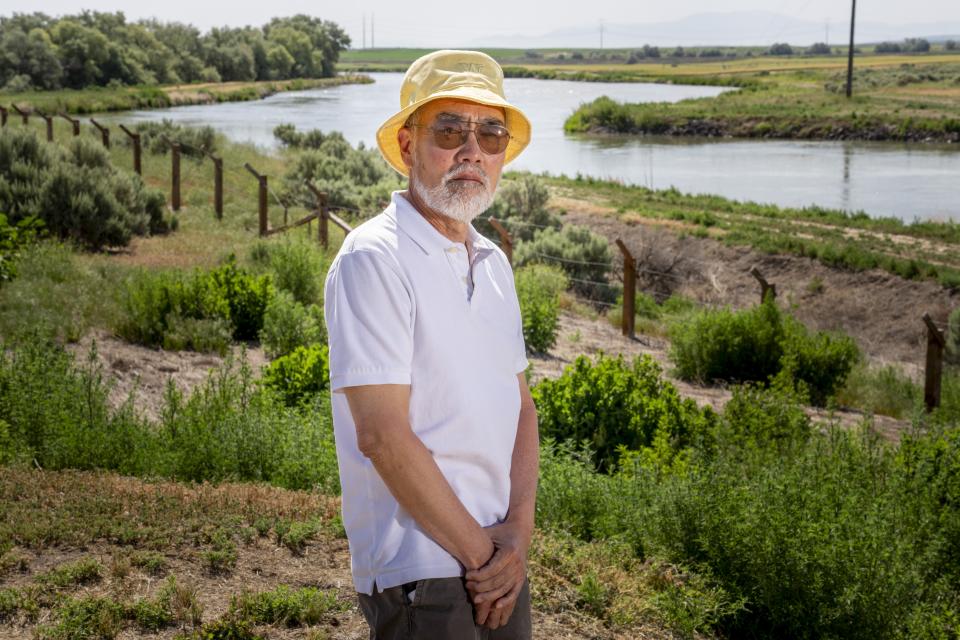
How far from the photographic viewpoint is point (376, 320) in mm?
2158

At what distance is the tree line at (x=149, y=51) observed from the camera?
74062mm

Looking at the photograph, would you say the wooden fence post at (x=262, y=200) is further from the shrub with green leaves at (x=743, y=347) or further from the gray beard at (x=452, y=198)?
the gray beard at (x=452, y=198)

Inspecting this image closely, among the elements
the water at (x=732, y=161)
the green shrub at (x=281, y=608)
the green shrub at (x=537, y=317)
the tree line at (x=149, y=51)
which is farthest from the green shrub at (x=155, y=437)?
the tree line at (x=149, y=51)

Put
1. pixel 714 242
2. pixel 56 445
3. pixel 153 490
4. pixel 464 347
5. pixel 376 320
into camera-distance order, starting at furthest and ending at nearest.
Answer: pixel 714 242 < pixel 56 445 < pixel 153 490 < pixel 464 347 < pixel 376 320

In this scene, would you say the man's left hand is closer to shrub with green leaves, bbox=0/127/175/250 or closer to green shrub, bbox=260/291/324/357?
green shrub, bbox=260/291/324/357

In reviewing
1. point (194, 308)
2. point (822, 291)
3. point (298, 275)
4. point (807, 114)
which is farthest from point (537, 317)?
point (807, 114)

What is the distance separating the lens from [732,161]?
4831cm

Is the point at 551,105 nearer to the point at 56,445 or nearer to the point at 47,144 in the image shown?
the point at 47,144

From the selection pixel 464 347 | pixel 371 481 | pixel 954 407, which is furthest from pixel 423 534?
pixel 954 407

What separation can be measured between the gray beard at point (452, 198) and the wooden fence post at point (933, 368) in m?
10.0

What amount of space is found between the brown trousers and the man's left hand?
0.03 m

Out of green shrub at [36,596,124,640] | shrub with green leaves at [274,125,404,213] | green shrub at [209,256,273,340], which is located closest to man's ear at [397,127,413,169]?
green shrub at [36,596,124,640]

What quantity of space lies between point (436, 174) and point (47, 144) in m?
17.2

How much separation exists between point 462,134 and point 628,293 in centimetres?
1179
